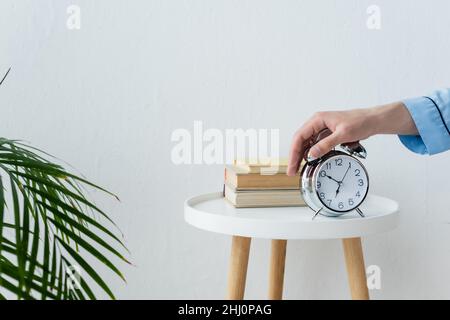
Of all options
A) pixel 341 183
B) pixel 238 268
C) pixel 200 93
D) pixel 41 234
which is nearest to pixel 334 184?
pixel 341 183

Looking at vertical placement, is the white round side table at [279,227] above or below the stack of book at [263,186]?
below

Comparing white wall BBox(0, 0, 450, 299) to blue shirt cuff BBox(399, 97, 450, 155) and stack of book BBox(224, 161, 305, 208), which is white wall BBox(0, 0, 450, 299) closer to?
stack of book BBox(224, 161, 305, 208)

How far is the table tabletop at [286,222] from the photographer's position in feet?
3.65

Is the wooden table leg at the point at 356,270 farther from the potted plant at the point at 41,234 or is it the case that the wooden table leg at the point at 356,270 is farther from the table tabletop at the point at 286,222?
the potted plant at the point at 41,234

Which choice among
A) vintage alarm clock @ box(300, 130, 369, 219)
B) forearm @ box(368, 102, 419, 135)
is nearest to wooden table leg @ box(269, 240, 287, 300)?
vintage alarm clock @ box(300, 130, 369, 219)

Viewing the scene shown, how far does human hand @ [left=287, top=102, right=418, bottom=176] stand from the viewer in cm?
102

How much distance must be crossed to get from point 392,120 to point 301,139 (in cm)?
16

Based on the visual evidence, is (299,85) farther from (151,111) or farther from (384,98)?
(151,111)

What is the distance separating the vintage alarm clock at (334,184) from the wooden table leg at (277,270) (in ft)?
0.75

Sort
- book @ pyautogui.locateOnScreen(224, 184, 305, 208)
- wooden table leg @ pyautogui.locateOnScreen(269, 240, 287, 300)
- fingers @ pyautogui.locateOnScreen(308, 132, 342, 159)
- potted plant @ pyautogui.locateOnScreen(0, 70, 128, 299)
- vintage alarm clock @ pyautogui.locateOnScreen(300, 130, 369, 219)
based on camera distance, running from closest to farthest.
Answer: potted plant @ pyautogui.locateOnScreen(0, 70, 128, 299) → fingers @ pyautogui.locateOnScreen(308, 132, 342, 159) → vintage alarm clock @ pyautogui.locateOnScreen(300, 130, 369, 219) → book @ pyautogui.locateOnScreen(224, 184, 305, 208) → wooden table leg @ pyautogui.locateOnScreen(269, 240, 287, 300)

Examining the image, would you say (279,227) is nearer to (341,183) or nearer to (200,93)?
(341,183)

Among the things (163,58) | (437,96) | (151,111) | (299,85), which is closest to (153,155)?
(151,111)

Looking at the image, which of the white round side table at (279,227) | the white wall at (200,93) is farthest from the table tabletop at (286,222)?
the white wall at (200,93)
